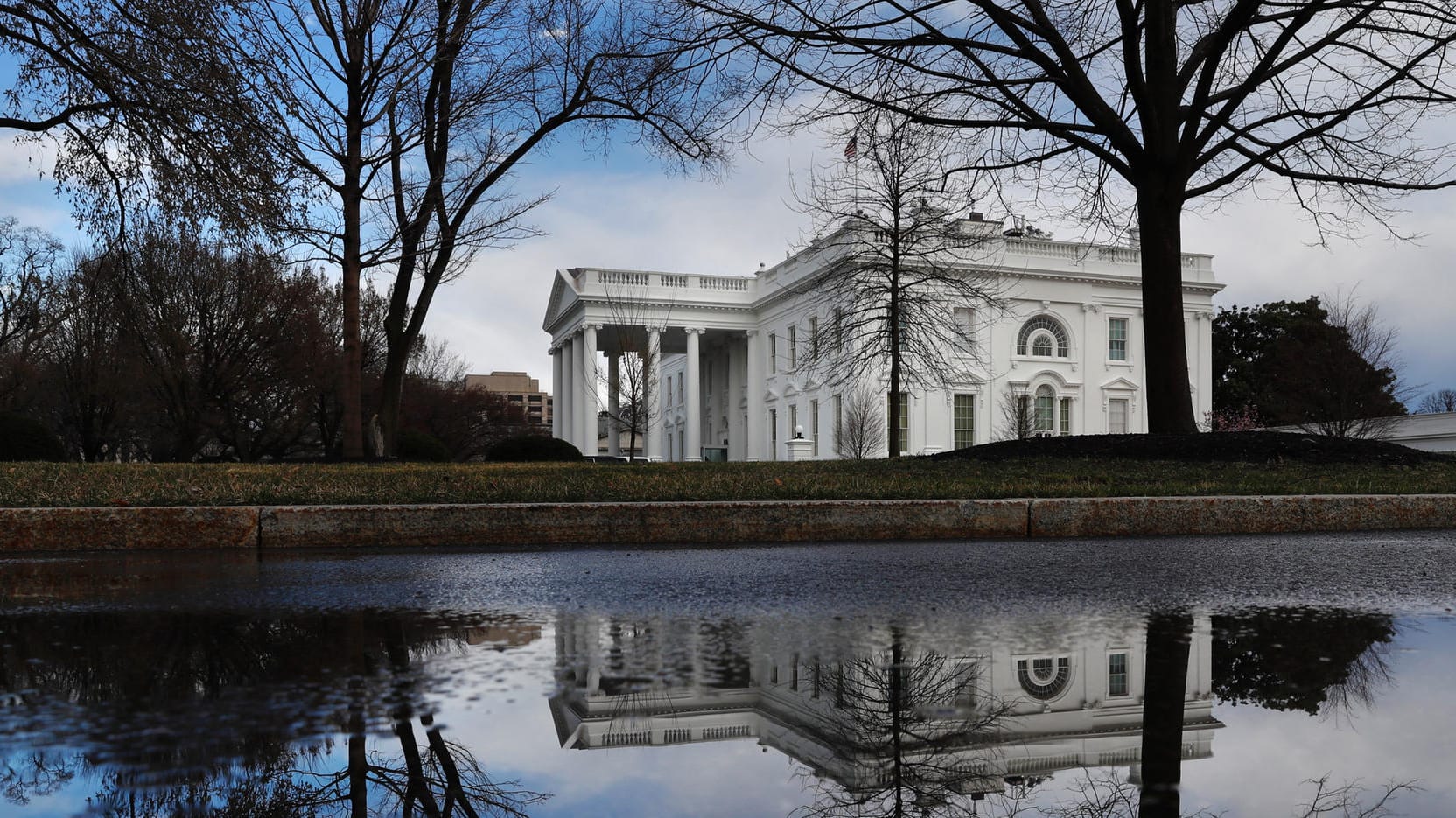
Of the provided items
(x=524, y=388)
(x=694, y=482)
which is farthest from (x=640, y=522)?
(x=524, y=388)

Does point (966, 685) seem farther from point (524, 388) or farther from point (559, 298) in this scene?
point (524, 388)

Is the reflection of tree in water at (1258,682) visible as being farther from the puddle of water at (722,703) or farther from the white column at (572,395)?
the white column at (572,395)

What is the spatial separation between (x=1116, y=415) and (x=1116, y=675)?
51511 mm

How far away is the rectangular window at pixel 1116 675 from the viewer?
3284mm

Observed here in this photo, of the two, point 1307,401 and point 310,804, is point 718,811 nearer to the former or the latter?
point 310,804

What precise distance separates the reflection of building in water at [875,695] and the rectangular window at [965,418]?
46066mm

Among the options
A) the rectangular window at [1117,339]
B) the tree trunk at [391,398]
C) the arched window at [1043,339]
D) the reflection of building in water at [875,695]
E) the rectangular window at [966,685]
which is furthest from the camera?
the rectangular window at [1117,339]

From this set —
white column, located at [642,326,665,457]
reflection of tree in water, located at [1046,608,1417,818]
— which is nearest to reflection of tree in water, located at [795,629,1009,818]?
reflection of tree in water, located at [1046,608,1417,818]

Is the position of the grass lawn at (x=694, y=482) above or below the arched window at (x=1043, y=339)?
below

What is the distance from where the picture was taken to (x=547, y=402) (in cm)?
19312

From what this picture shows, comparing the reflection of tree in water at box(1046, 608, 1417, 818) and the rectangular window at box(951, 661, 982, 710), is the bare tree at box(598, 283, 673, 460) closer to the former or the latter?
the reflection of tree in water at box(1046, 608, 1417, 818)

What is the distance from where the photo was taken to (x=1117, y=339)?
52.8 meters

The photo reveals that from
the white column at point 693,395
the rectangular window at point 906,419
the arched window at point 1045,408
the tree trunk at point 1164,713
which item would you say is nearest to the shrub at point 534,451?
the tree trunk at point 1164,713

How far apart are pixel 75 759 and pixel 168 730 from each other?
0.27 metres
